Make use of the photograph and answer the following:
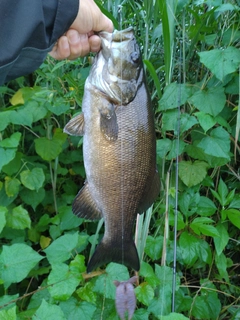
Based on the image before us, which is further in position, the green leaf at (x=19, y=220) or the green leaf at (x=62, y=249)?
the green leaf at (x=19, y=220)

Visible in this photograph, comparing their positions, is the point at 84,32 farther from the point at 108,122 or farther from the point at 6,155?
the point at 6,155

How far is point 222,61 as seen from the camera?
62.7 inches

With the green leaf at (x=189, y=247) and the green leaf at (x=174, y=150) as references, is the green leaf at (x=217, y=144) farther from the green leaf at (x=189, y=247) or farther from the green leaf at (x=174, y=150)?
the green leaf at (x=189, y=247)

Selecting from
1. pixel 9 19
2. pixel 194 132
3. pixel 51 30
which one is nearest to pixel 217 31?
pixel 194 132

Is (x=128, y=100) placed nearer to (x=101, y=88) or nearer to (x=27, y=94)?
(x=101, y=88)

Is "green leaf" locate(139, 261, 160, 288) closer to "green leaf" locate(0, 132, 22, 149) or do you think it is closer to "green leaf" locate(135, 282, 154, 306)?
"green leaf" locate(135, 282, 154, 306)

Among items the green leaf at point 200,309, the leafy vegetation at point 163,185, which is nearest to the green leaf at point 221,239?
the leafy vegetation at point 163,185

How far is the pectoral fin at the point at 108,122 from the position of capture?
121 cm

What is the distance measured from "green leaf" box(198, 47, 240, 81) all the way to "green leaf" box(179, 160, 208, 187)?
411mm

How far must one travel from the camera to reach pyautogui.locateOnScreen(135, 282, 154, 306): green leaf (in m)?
1.44

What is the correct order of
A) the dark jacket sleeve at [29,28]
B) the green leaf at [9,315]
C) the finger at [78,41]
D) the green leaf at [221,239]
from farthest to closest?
the green leaf at [221,239] → the finger at [78,41] → the green leaf at [9,315] → the dark jacket sleeve at [29,28]

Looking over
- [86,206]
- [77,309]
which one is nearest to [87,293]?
[77,309]

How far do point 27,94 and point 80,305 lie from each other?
39.3 inches

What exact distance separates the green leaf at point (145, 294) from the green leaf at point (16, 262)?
1.19 ft
